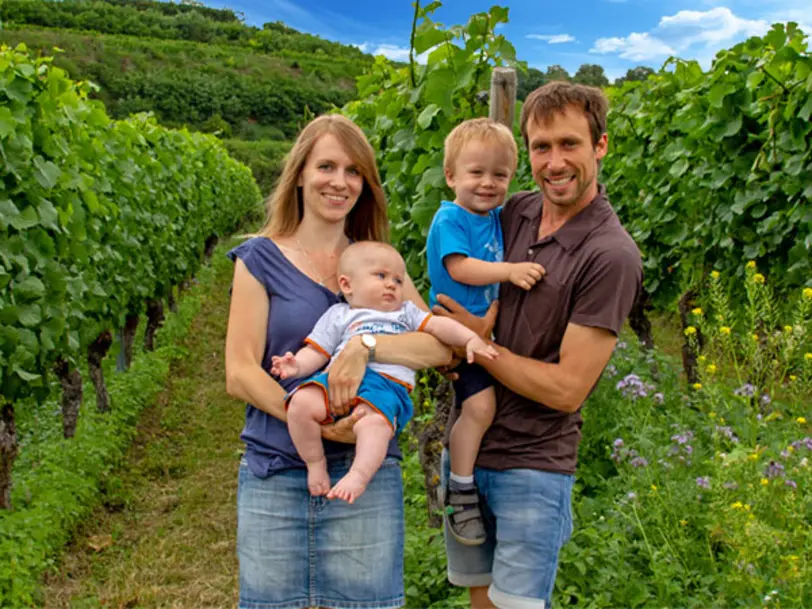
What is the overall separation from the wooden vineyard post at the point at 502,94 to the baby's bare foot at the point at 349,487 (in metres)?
1.56

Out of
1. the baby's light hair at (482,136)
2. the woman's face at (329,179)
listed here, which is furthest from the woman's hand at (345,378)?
the baby's light hair at (482,136)

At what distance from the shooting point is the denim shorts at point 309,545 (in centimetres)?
205

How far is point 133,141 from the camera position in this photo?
7754mm

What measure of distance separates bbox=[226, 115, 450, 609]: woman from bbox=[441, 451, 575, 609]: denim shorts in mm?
259

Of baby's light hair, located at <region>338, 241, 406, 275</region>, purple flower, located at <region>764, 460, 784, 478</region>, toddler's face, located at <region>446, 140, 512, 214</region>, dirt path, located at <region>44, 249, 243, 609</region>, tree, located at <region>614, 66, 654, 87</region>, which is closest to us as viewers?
baby's light hair, located at <region>338, 241, 406, 275</region>

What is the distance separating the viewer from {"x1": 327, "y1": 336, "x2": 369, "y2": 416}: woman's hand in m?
1.97

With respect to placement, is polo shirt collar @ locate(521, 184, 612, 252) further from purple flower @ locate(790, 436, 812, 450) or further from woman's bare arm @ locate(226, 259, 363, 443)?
purple flower @ locate(790, 436, 812, 450)

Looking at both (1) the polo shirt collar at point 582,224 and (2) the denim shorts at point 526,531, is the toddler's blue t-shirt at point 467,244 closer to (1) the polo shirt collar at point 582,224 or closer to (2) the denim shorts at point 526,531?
(1) the polo shirt collar at point 582,224

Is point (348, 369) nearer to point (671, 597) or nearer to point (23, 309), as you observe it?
point (671, 597)

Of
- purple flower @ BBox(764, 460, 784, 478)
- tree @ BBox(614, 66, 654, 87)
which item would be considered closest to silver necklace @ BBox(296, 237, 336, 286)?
purple flower @ BBox(764, 460, 784, 478)

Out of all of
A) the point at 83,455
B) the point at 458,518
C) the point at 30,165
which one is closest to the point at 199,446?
the point at 83,455

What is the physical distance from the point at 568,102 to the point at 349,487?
1.06m

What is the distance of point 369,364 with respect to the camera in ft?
6.77

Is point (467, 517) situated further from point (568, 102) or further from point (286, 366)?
point (568, 102)
